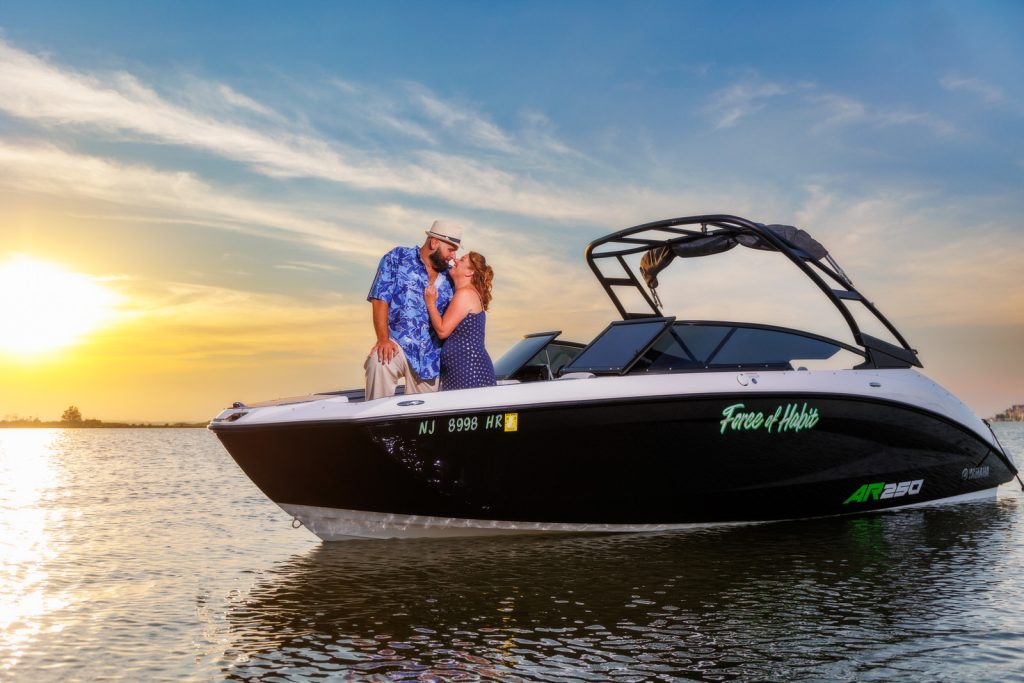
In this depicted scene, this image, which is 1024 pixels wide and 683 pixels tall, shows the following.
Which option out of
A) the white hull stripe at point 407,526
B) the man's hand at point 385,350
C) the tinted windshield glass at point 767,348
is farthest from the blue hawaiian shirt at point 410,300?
the tinted windshield glass at point 767,348

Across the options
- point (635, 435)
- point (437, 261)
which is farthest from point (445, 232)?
point (635, 435)

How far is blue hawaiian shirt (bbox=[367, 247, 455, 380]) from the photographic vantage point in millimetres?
7723

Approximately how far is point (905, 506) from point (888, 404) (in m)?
1.53

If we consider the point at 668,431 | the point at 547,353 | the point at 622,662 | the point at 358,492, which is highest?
the point at 547,353

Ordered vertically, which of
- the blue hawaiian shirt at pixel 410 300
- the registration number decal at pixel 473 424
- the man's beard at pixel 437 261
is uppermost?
the man's beard at pixel 437 261

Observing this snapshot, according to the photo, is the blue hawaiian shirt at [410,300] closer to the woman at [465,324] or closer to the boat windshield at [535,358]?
the woman at [465,324]

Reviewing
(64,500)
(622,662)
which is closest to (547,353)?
(622,662)

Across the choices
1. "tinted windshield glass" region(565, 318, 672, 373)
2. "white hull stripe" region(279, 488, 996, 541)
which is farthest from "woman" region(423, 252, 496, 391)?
"white hull stripe" region(279, 488, 996, 541)

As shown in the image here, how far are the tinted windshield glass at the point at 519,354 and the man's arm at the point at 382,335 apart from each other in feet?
6.33

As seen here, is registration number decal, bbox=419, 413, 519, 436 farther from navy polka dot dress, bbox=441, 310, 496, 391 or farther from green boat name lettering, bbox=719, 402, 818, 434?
green boat name lettering, bbox=719, 402, 818, 434

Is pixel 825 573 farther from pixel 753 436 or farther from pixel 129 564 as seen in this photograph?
pixel 129 564

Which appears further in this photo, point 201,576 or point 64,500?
point 64,500

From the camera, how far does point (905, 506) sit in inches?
391

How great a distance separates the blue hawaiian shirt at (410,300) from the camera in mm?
7723
